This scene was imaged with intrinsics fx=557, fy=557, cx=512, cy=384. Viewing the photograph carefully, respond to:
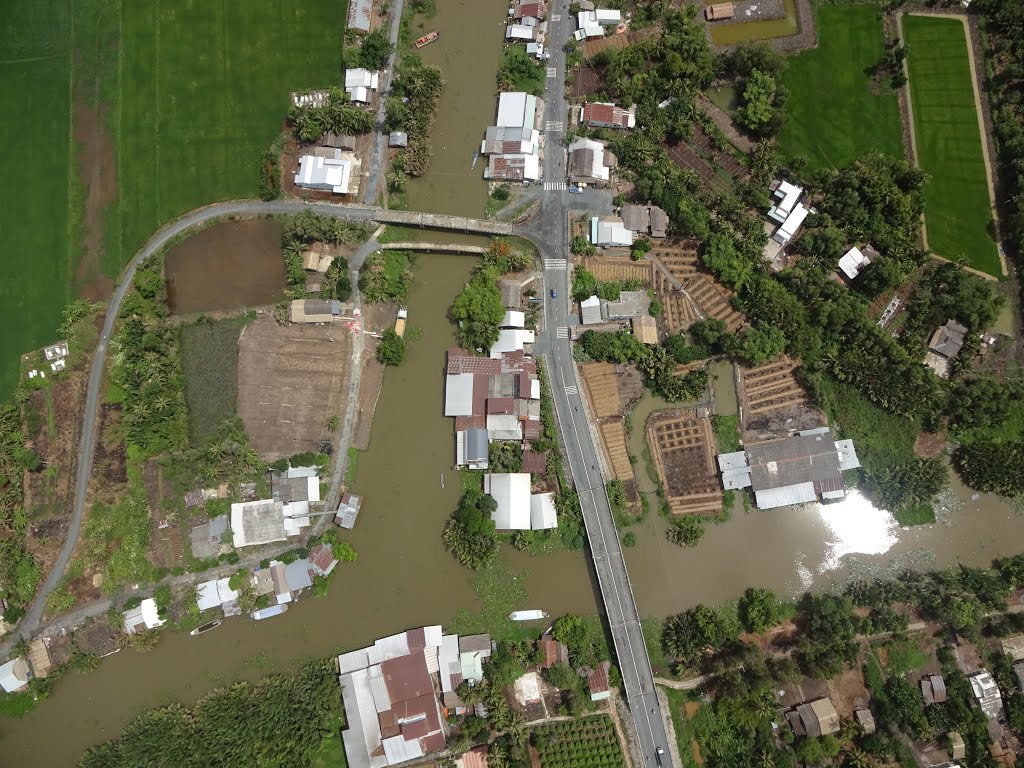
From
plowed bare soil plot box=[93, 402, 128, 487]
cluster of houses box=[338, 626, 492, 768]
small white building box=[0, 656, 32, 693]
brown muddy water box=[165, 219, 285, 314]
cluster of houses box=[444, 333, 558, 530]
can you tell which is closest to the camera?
cluster of houses box=[338, 626, 492, 768]

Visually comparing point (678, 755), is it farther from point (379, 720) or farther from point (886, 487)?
point (886, 487)

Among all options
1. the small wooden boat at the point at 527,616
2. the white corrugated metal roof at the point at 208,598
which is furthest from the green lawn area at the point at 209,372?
the small wooden boat at the point at 527,616

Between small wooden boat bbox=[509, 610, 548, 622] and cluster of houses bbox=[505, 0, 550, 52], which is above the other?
cluster of houses bbox=[505, 0, 550, 52]

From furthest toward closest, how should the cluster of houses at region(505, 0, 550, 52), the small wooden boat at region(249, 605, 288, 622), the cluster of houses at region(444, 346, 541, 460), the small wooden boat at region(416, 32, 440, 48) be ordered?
the small wooden boat at region(416, 32, 440, 48)
the cluster of houses at region(505, 0, 550, 52)
the cluster of houses at region(444, 346, 541, 460)
the small wooden boat at region(249, 605, 288, 622)

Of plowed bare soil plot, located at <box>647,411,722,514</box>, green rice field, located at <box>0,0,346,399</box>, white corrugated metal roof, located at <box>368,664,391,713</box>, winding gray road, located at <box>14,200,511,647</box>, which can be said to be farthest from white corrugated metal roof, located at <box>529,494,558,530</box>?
green rice field, located at <box>0,0,346,399</box>

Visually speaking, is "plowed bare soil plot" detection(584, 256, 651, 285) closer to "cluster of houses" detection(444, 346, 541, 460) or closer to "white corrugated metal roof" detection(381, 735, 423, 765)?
"cluster of houses" detection(444, 346, 541, 460)

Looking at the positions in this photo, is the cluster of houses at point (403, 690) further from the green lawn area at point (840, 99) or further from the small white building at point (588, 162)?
the green lawn area at point (840, 99)

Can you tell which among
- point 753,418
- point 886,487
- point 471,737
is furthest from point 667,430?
point 471,737
